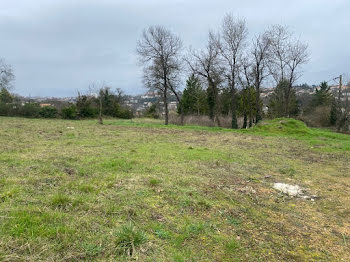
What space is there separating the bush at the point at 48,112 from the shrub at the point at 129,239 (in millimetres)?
31014

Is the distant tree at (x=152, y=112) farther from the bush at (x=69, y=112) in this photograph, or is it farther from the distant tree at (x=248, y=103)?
the distant tree at (x=248, y=103)

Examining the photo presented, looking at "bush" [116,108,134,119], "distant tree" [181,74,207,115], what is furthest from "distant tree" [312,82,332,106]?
"bush" [116,108,134,119]

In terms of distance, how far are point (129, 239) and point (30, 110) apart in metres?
31.7

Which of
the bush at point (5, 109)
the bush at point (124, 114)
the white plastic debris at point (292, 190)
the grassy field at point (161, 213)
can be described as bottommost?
the white plastic debris at point (292, 190)

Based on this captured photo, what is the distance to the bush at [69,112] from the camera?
1184 inches

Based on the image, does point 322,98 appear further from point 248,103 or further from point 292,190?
point 292,190

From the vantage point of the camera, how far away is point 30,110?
2816 centimetres

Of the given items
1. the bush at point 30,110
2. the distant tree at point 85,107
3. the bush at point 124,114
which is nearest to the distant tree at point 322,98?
the bush at point 124,114

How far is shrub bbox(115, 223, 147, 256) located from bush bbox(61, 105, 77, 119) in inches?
1234

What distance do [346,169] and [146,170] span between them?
5907 mm

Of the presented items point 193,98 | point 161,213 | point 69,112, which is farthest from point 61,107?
point 161,213

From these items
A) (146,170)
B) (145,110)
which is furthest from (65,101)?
(146,170)

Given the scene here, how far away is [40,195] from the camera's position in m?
3.28

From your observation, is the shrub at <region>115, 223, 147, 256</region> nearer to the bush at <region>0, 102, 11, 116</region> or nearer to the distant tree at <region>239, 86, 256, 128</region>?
the distant tree at <region>239, 86, 256, 128</region>
